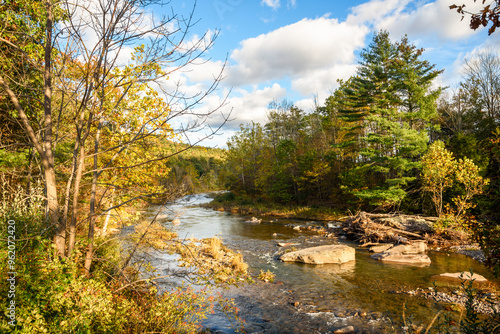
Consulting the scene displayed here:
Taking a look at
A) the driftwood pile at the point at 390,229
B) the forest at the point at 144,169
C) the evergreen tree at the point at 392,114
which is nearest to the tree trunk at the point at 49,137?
the forest at the point at 144,169

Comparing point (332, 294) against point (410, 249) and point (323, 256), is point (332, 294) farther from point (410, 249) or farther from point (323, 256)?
point (410, 249)

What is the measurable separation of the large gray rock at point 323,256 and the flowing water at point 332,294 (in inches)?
12.3

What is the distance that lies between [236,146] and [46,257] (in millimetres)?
37871

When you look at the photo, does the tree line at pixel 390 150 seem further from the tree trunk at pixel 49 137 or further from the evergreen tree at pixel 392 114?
the tree trunk at pixel 49 137

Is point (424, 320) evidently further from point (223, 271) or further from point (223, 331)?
point (223, 271)

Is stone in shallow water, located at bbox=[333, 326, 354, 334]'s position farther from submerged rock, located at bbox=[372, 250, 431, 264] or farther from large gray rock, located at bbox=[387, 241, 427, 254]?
large gray rock, located at bbox=[387, 241, 427, 254]

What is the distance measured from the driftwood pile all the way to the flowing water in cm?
186

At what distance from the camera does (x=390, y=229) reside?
50.1 ft

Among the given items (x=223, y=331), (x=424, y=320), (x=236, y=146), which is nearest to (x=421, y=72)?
(x=424, y=320)

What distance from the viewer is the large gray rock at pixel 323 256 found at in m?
11.7

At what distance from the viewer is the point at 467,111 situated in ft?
86.0

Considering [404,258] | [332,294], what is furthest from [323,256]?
[404,258]

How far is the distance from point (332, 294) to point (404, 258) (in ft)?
17.0

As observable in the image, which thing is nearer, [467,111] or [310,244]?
[310,244]
